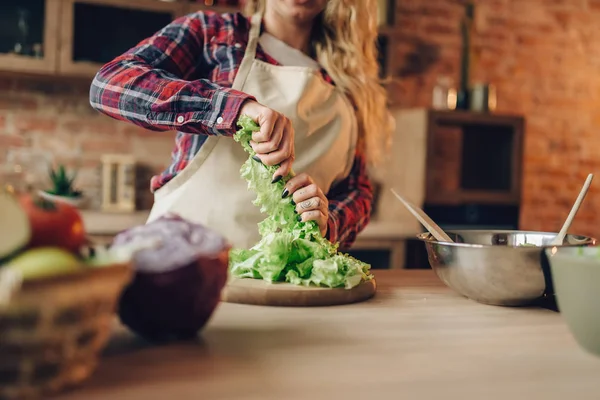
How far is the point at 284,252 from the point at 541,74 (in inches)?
136

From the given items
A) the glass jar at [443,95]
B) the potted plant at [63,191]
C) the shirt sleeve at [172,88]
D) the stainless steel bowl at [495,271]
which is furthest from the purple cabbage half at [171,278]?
the glass jar at [443,95]

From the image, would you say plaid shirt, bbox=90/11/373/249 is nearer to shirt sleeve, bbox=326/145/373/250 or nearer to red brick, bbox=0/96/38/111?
shirt sleeve, bbox=326/145/373/250

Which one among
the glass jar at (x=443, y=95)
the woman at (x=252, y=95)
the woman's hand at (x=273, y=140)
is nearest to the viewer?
the woman's hand at (x=273, y=140)

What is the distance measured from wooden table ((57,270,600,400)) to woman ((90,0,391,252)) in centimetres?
46

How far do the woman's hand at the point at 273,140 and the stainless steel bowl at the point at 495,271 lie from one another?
0.31m

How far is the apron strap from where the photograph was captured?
1.52 meters

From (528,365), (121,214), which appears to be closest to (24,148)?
(121,214)

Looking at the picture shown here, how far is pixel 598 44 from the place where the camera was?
13.5ft

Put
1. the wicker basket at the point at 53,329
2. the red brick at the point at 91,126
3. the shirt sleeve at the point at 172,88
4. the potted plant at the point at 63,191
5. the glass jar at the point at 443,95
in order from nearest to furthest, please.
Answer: the wicker basket at the point at 53,329, the shirt sleeve at the point at 172,88, the potted plant at the point at 63,191, the red brick at the point at 91,126, the glass jar at the point at 443,95

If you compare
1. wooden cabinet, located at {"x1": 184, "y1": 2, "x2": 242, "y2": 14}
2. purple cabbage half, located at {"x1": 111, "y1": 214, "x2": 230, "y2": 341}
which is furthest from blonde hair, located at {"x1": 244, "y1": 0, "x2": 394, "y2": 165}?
wooden cabinet, located at {"x1": 184, "y1": 2, "x2": 242, "y2": 14}

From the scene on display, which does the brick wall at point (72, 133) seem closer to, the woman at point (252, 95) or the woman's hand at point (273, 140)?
the woman at point (252, 95)

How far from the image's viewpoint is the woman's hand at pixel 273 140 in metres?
1.13

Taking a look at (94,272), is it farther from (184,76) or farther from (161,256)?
(184,76)

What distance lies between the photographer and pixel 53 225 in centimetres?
56
